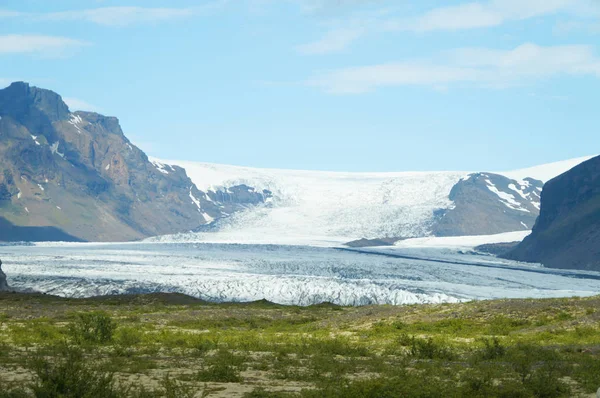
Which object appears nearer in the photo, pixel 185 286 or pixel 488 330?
pixel 488 330

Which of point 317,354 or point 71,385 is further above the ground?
point 71,385

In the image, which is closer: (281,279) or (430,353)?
(430,353)

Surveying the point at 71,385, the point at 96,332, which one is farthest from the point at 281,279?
the point at 71,385

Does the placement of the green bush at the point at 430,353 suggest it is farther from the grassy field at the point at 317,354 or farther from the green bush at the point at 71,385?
the green bush at the point at 71,385

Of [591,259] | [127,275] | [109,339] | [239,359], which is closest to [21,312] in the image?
[109,339]

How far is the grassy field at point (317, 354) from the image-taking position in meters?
21.1

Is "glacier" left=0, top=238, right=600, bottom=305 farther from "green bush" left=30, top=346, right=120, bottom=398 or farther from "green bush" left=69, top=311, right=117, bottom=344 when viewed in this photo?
"green bush" left=30, top=346, right=120, bottom=398

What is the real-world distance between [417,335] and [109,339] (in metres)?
15.1

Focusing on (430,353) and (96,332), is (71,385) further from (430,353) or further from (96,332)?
(96,332)

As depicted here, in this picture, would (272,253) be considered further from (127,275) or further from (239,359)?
(239,359)

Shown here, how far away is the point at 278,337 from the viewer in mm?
41312

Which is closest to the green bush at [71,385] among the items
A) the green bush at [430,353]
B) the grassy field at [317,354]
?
the grassy field at [317,354]

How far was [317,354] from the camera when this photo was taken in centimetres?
3062

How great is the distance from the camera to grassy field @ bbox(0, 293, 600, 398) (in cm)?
2106
